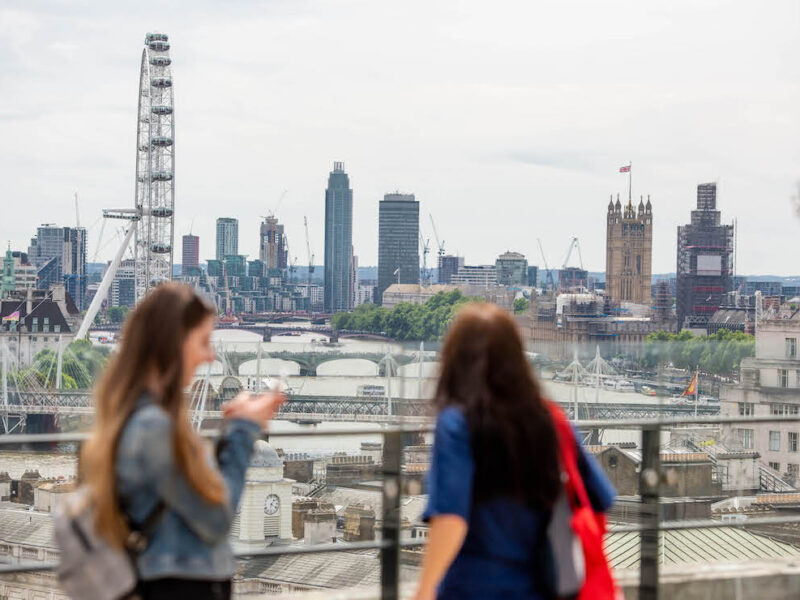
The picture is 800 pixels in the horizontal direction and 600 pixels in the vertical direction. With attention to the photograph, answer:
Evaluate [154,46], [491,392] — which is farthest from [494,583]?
[154,46]

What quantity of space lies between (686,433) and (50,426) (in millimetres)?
54924

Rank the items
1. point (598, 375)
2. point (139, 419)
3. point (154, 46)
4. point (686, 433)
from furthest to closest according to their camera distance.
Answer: point (154, 46), point (598, 375), point (686, 433), point (139, 419)

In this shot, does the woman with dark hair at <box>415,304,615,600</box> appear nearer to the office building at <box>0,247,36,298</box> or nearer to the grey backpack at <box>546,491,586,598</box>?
the grey backpack at <box>546,491,586,598</box>

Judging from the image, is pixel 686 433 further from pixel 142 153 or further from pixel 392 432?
pixel 142 153

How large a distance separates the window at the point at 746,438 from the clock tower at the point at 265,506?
1.64 m

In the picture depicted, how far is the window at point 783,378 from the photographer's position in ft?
157

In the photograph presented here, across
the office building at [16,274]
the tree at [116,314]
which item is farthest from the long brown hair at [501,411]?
the tree at [116,314]

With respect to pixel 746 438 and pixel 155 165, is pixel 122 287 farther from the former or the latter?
pixel 746 438

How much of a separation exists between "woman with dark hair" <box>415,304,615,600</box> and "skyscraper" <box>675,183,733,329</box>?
146 meters

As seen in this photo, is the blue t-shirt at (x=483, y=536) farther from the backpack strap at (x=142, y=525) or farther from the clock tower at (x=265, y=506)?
the clock tower at (x=265, y=506)

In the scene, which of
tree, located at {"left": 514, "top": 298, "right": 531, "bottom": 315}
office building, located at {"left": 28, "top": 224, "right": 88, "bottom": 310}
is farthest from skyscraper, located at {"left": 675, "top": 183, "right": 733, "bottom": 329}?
office building, located at {"left": 28, "top": 224, "right": 88, "bottom": 310}

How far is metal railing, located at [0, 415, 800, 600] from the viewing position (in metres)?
3.10

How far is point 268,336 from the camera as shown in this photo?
120312mm

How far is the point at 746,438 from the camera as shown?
5.02m
